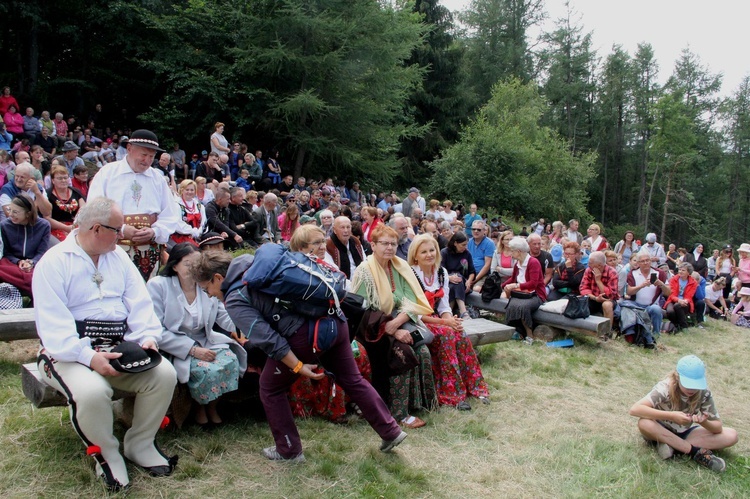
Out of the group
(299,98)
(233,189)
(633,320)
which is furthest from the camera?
(299,98)

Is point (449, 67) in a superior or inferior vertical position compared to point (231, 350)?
superior

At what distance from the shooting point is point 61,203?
5.68 metres

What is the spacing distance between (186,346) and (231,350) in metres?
0.37

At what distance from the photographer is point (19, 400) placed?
3.96 m

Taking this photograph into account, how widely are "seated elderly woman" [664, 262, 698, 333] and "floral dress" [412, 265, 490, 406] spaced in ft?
18.4

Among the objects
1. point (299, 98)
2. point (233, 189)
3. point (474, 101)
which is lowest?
point (233, 189)

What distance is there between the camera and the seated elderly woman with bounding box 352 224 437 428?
172 inches

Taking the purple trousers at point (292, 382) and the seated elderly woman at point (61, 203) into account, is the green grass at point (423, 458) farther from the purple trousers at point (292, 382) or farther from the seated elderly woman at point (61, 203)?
the seated elderly woman at point (61, 203)

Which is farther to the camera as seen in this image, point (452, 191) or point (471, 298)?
point (452, 191)

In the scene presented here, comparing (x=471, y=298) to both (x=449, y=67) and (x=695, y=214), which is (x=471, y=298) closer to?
(x=449, y=67)

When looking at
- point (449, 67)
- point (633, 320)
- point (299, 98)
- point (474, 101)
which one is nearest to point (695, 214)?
point (474, 101)

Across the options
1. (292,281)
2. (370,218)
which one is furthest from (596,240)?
(292,281)

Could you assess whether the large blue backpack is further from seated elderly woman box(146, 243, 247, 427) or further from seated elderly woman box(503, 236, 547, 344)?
seated elderly woman box(503, 236, 547, 344)

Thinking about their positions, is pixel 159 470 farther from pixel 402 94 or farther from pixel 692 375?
pixel 402 94
